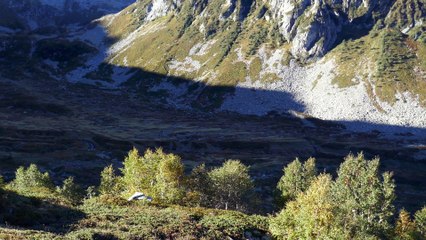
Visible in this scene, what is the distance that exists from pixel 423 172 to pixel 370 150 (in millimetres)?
21581

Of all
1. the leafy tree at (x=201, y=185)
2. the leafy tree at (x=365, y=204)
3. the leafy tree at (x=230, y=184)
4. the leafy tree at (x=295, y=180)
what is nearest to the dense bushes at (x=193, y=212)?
the leafy tree at (x=365, y=204)

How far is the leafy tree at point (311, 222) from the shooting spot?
36.8 meters

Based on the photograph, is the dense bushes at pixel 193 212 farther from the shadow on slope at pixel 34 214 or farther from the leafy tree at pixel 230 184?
the leafy tree at pixel 230 184

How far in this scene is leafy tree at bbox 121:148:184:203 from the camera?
57531 millimetres

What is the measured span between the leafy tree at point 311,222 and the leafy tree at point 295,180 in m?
32.1

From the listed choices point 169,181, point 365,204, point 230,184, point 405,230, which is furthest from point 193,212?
point 405,230

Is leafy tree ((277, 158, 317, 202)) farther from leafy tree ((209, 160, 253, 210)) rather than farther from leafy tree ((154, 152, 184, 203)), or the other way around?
leafy tree ((154, 152, 184, 203))

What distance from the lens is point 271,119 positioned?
190m

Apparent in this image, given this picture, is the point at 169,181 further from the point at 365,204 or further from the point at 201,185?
the point at 365,204

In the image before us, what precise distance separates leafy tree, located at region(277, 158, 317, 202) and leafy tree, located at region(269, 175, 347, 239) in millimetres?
32086

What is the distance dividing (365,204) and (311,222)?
15527mm

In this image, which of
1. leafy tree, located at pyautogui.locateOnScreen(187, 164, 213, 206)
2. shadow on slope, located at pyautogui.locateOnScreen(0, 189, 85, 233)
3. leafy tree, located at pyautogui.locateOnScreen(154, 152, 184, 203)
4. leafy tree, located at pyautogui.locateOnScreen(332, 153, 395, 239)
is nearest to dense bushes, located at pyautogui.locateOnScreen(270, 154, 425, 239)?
leafy tree, located at pyautogui.locateOnScreen(332, 153, 395, 239)

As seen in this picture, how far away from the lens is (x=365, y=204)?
4888 cm

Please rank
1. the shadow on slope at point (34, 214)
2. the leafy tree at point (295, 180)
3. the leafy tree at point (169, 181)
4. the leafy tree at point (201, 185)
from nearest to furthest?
the shadow on slope at point (34, 214), the leafy tree at point (169, 181), the leafy tree at point (201, 185), the leafy tree at point (295, 180)
